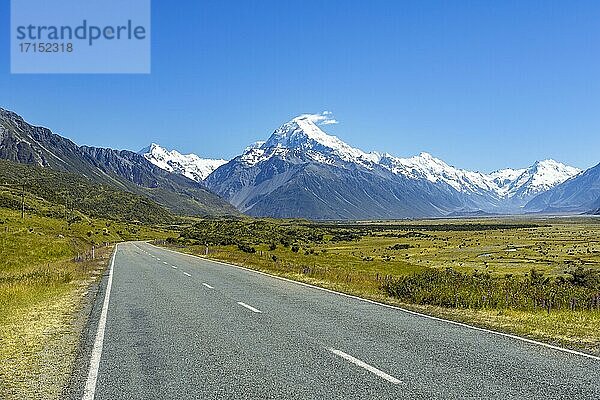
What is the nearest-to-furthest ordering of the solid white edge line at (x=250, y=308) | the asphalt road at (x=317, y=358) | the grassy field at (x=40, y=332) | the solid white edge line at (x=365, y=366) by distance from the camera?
the asphalt road at (x=317, y=358), the solid white edge line at (x=365, y=366), the grassy field at (x=40, y=332), the solid white edge line at (x=250, y=308)

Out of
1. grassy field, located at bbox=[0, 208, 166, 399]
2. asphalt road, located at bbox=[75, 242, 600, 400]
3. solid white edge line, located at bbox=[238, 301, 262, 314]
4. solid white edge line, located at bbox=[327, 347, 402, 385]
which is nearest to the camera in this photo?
asphalt road, located at bbox=[75, 242, 600, 400]

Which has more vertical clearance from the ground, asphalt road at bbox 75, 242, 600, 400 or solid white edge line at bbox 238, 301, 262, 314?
asphalt road at bbox 75, 242, 600, 400

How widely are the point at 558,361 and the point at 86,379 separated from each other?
8.79m

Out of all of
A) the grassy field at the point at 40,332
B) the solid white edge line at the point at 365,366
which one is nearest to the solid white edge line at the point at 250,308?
the grassy field at the point at 40,332

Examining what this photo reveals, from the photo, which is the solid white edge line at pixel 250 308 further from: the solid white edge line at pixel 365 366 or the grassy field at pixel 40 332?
the solid white edge line at pixel 365 366

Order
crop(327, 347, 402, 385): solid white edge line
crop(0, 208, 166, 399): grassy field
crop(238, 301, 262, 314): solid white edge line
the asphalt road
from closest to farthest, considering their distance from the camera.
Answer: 1. the asphalt road
2. crop(327, 347, 402, 385): solid white edge line
3. crop(0, 208, 166, 399): grassy field
4. crop(238, 301, 262, 314): solid white edge line

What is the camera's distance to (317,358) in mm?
10805

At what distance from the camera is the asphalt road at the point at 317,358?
340 inches

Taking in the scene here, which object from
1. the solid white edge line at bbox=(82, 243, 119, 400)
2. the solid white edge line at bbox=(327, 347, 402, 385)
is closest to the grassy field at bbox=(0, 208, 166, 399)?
the solid white edge line at bbox=(82, 243, 119, 400)

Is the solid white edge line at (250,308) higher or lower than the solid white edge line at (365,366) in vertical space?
lower

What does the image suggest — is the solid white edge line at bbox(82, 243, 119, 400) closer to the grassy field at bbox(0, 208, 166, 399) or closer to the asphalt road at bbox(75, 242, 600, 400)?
the asphalt road at bbox(75, 242, 600, 400)

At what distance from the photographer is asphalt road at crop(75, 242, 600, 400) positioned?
8625 mm

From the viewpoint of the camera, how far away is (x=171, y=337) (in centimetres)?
1327

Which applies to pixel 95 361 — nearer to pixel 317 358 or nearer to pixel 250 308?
pixel 317 358
